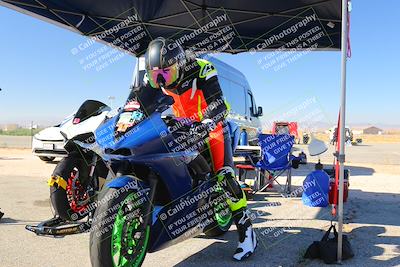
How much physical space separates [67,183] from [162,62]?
177 centimetres

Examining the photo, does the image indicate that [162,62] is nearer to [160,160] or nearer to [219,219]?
[160,160]

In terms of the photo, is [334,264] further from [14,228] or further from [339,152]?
[14,228]

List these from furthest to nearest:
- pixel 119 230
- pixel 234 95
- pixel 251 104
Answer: pixel 251 104 < pixel 234 95 < pixel 119 230

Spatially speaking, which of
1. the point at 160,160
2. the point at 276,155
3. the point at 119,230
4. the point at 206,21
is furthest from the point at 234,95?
the point at 119,230

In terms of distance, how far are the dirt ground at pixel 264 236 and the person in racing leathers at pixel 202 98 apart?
43 centimetres

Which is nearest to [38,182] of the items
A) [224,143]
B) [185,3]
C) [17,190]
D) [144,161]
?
[17,190]

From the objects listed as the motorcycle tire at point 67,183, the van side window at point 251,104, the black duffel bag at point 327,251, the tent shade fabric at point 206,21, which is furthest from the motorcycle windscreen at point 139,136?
the van side window at point 251,104

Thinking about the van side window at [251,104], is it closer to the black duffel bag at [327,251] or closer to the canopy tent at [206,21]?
the canopy tent at [206,21]

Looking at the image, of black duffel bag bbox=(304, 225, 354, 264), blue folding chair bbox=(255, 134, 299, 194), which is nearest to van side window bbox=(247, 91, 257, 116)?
blue folding chair bbox=(255, 134, 299, 194)

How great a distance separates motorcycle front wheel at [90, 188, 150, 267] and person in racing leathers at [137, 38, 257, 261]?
3.30 feet

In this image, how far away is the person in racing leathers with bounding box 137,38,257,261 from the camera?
3.79m

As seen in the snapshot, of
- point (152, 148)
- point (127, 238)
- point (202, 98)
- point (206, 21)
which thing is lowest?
point (127, 238)

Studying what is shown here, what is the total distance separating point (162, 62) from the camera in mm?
3748

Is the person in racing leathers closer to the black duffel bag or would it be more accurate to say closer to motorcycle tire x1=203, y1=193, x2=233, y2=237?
motorcycle tire x1=203, y1=193, x2=233, y2=237
